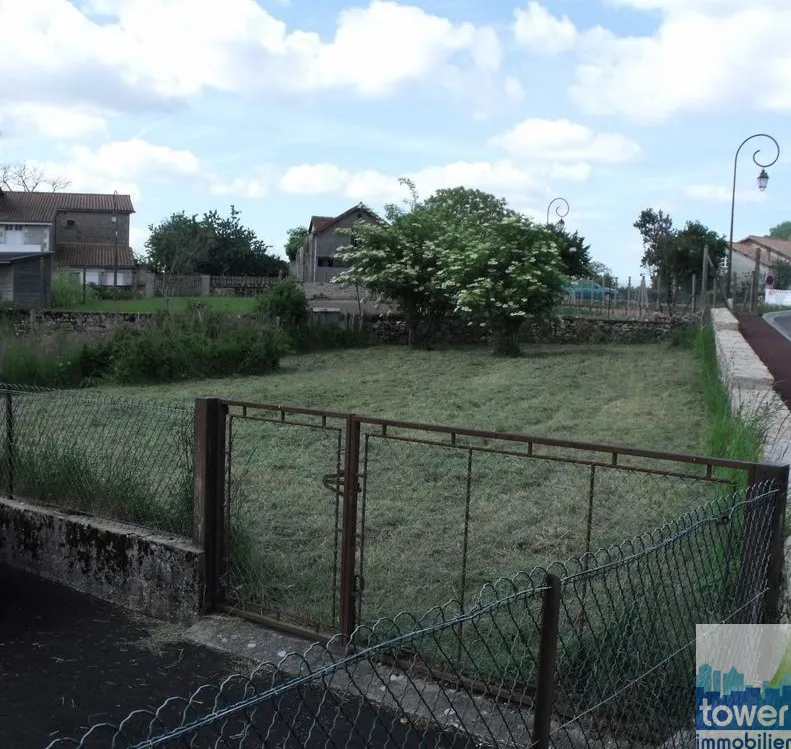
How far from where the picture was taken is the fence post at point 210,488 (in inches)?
193

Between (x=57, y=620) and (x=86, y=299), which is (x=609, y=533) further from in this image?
(x=86, y=299)

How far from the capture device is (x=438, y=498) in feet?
21.4

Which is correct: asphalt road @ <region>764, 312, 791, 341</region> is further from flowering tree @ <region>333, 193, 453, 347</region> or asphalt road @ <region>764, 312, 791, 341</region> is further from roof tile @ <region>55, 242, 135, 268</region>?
roof tile @ <region>55, 242, 135, 268</region>

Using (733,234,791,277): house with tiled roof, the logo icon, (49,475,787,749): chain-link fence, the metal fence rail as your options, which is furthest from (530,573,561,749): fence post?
(733,234,791,277): house with tiled roof

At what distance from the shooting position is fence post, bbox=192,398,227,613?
491 cm

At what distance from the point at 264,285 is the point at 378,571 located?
43642 millimetres

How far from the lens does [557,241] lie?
21.8 meters

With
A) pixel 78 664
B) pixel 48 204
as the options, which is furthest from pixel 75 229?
pixel 78 664

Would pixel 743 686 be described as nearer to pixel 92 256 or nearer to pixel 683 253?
pixel 683 253

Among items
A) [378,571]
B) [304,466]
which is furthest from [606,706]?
[304,466]

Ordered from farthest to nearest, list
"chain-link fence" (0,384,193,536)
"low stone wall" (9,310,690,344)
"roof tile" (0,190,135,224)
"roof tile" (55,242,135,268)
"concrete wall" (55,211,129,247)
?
"concrete wall" (55,211,129,247)
"roof tile" (0,190,135,224)
"roof tile" (55,242,135,268)
"low stone wall" (9,310,690,344)
"chain-link fence" (0,384,193,536)

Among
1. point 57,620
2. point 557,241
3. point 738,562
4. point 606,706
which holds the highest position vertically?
point 557,241

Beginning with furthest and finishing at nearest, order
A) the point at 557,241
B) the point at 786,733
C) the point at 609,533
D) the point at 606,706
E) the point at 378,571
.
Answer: the point at 557,241
the point at 609,533
the point at 378,571
the point at 606,706
the point at 786,733

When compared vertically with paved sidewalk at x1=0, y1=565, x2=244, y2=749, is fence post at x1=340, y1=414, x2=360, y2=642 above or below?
above
